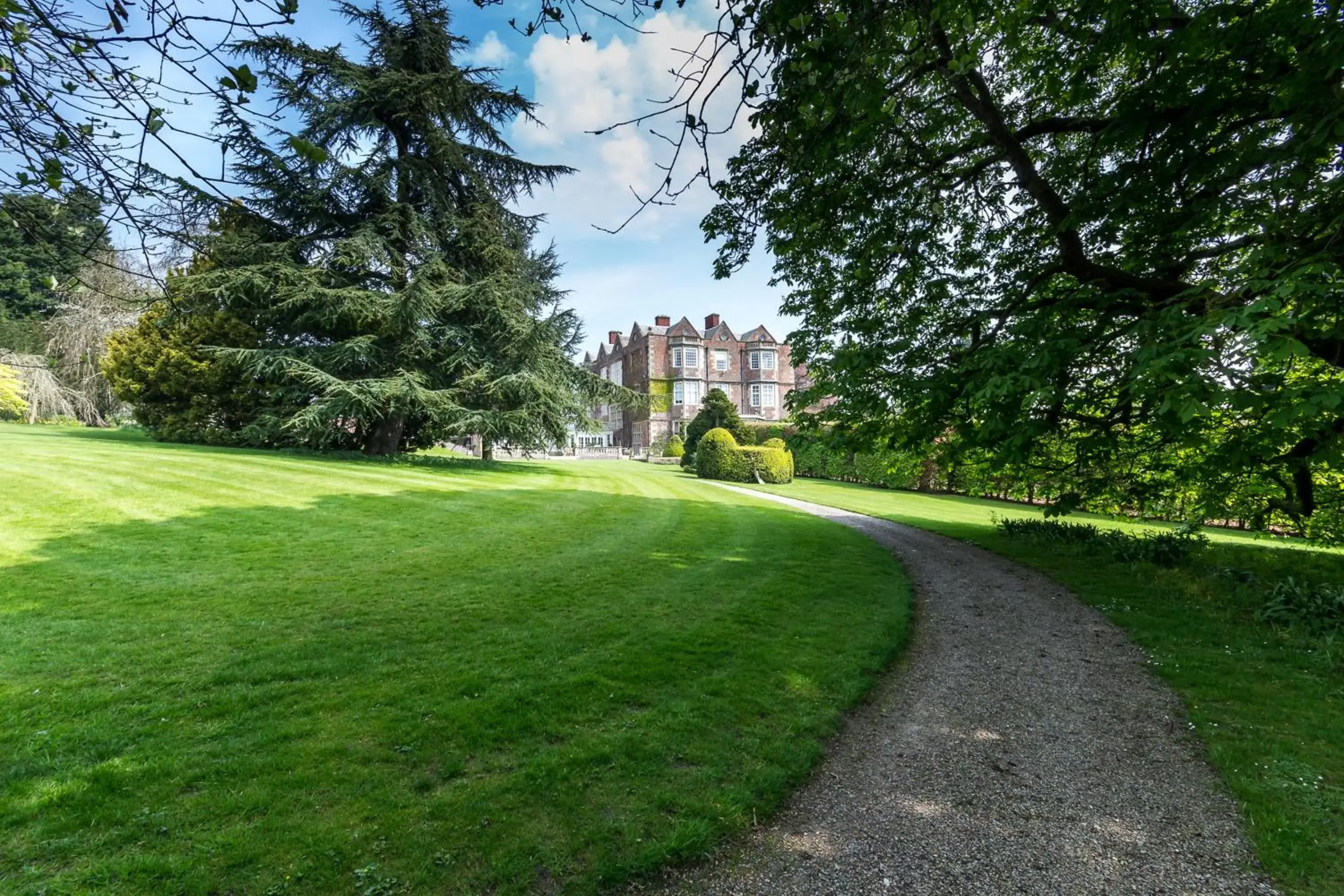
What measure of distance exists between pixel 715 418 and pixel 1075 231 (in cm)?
2213

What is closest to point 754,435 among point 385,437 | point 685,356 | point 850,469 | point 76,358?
point 850,469

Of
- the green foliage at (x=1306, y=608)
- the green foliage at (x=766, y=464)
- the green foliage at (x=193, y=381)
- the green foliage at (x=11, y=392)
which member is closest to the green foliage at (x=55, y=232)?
the green foliage at (x=1306, y=608)

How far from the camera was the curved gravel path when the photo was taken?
250 centimetres

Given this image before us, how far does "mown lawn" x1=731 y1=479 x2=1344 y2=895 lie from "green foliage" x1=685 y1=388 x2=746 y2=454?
18.7m

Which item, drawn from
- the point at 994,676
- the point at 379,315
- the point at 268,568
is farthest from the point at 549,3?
the point at 379,315

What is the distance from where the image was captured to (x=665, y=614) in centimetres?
565

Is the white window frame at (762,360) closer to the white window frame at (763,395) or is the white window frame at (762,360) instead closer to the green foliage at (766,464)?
the white window frame at (763,395)

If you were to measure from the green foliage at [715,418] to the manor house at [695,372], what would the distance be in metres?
14.6

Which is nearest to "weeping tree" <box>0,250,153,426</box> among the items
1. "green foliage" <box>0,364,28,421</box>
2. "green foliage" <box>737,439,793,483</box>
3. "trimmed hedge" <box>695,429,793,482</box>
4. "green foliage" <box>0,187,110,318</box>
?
"green foliage" <box>0,364,28,421</box>

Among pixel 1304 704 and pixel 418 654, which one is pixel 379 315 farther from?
pixel 1304 704

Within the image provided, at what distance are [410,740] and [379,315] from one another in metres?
17.3

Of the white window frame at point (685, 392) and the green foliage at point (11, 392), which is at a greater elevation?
the white window frame at point (685, 392)

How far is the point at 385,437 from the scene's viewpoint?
19.9 meters

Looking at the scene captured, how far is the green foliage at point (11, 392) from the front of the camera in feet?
70.4
